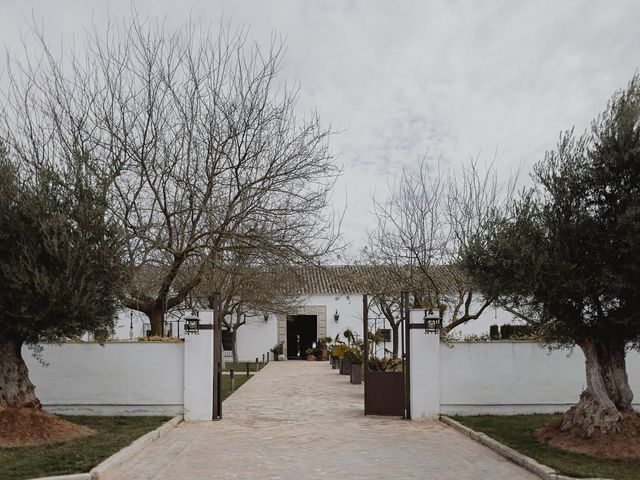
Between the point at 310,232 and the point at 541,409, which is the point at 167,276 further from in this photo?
the point at 541,409

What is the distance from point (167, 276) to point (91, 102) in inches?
133

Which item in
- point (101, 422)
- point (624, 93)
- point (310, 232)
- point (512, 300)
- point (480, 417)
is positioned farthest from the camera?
point (310, 232)

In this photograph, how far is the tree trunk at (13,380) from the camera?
9.28m

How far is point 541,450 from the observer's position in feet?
27.5

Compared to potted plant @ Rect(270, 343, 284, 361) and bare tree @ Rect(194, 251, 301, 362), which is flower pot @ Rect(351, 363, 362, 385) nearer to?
bare tree @ Rect(194, 251, 301, 362)

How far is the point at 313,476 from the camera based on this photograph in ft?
23.6

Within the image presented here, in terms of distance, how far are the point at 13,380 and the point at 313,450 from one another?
4.39m

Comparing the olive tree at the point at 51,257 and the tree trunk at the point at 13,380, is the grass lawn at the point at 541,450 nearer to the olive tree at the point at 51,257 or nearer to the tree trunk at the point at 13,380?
the olive tree at the point at 51,257

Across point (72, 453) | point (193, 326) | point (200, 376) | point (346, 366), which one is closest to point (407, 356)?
point (200, 376)

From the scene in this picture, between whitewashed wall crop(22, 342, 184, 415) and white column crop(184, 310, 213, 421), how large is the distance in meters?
0.18

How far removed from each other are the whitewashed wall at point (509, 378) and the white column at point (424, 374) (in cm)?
19

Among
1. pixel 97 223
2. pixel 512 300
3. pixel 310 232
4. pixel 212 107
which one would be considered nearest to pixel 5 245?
pixel 97 223

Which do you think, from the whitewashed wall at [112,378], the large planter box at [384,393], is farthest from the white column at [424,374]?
the whitewashed wall at [112,378]

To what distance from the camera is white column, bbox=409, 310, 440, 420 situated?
1179cm
